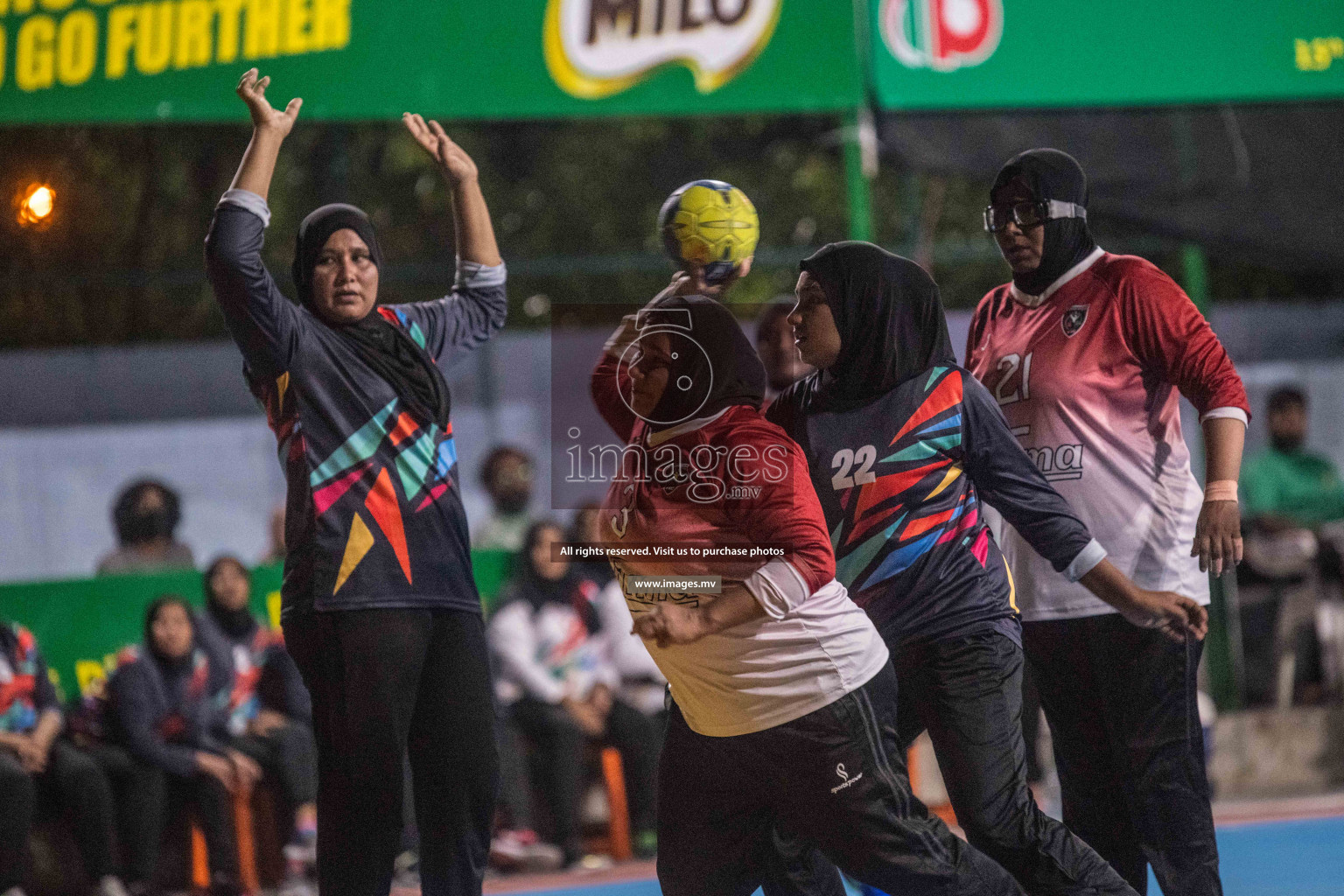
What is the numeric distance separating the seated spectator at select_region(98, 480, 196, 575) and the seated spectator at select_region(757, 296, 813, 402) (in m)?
3.63

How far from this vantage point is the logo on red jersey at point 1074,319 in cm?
354

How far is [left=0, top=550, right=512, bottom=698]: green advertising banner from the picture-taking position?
6.14m

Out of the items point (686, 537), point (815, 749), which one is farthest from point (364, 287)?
point (815, 749)

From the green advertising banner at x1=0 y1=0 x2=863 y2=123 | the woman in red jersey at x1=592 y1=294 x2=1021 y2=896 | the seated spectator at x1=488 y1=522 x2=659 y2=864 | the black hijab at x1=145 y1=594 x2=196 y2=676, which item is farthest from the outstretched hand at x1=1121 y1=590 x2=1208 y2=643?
the black hijab at x1=145 y1=594 x2=196 y2=676

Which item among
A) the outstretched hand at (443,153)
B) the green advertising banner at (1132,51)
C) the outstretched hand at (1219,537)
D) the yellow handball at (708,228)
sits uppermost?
the green advertising banner at (1132,51)

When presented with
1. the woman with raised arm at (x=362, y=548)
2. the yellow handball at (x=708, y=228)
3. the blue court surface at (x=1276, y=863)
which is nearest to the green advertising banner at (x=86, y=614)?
the blue court surface at (x=1276, y=863)

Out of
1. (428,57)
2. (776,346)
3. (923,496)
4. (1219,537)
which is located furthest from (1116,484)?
(428,57)

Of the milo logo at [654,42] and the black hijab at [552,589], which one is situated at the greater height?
the milo logo at [654,42]

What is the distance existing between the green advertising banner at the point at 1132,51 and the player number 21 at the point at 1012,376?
299cm

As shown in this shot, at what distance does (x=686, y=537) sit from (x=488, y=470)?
15.2 feet

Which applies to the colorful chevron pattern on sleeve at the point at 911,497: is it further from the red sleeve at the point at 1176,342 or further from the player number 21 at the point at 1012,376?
the red sleeve at the point at 1176,342

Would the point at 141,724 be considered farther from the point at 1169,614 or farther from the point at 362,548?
the point at 1169,614

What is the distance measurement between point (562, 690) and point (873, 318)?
368 centimetres

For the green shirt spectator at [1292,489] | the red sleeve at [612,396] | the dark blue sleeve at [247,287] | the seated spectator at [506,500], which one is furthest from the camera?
the green shirt spectator at [1292,489]
